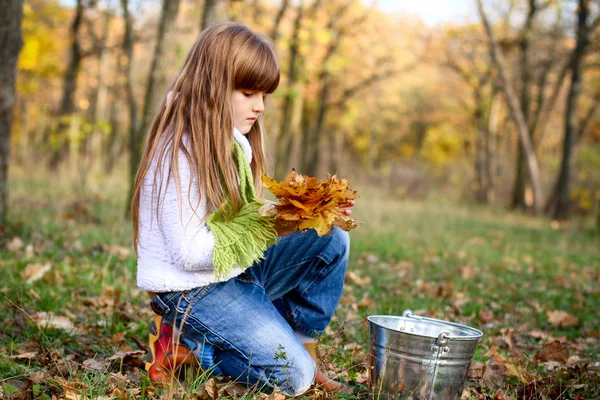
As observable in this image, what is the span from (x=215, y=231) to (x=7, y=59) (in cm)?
320

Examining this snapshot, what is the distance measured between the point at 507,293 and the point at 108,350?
3.34 m

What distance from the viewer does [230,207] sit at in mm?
2523

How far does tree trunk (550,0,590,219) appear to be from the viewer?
12.6m

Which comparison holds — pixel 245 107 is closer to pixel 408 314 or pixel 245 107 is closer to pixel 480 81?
pixel 408 314

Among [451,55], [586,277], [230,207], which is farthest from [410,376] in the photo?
[451,55]

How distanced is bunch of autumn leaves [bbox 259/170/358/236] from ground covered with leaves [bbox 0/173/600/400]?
483 mm

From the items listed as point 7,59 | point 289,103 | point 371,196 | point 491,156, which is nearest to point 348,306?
point 7,59

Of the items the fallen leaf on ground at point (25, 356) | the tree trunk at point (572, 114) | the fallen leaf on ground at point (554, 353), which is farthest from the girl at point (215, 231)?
the tree trunk at point (572, 114)

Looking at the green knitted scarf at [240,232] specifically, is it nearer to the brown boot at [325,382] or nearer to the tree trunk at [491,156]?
the brown boot at [325,382]

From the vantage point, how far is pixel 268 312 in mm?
2455

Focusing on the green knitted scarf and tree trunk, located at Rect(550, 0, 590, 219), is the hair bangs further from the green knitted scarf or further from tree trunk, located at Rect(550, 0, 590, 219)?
tree trunk, located at Rect(550, 0, 590, 219)

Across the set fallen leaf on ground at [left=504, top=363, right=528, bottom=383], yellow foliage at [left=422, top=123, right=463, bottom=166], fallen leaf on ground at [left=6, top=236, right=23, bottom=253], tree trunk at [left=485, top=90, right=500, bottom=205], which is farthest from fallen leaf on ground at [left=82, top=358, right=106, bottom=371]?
yellow foliage at [left=422, top=123, right=463, bottom=166]

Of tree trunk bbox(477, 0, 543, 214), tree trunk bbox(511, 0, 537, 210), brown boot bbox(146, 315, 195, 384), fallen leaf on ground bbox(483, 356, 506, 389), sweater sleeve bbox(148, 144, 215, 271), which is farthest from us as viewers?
tree trunk bbox(511, 0, 537, 210)

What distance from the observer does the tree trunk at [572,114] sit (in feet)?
41.4
